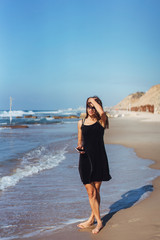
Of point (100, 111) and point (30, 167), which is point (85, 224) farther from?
point (30, 167)

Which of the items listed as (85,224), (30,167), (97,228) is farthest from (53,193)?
(30,167)

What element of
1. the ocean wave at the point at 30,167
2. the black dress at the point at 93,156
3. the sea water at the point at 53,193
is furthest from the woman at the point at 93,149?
the ocean wave at the point at 30,167

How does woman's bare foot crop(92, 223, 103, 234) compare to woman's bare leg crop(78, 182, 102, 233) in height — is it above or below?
below

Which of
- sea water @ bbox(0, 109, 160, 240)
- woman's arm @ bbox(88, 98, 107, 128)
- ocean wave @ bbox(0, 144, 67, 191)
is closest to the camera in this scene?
woman's arm @ bbox(88, 98, 107, 128)

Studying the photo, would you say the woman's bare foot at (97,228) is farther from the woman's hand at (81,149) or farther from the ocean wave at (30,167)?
the ocean wave at (30,167)

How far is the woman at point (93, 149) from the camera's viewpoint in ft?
11.9

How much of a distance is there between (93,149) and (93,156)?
98 mm

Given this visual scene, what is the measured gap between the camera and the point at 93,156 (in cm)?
365

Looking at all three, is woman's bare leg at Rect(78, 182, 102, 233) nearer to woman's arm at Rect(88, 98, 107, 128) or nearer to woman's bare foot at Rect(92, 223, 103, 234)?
woman's bare foot at Rect(92, 223, 103, 234)

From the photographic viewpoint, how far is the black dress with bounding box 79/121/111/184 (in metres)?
3.63

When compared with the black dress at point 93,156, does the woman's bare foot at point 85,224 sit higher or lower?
lower

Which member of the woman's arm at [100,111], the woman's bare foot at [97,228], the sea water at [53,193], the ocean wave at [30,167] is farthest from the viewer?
the ocean wave at [30,167]

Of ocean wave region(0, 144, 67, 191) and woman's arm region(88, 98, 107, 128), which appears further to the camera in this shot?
ocean wave region(0, 144, 67, 191)

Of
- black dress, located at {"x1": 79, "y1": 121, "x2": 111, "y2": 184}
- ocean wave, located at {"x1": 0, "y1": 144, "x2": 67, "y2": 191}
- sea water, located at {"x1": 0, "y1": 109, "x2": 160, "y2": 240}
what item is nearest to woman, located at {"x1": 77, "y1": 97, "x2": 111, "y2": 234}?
black dress, located at {"x1": 79, "y1": 121, "x2": 111, "y2": 184}
